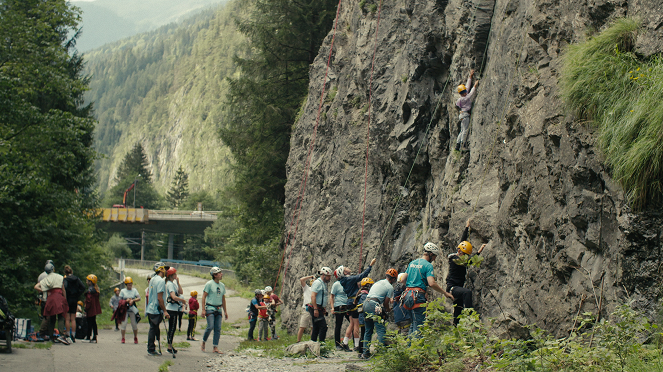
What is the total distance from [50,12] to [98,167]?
183213 mm

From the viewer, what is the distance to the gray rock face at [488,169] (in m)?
6.01

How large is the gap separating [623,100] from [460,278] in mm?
3728

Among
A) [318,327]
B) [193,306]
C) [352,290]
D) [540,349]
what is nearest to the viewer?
[540,349]

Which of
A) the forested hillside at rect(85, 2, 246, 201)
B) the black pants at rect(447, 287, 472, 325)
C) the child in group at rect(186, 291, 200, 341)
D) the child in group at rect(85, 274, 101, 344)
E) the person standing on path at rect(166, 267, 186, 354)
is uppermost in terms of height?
the forested hillside at rect(85, 2, 246, 201)

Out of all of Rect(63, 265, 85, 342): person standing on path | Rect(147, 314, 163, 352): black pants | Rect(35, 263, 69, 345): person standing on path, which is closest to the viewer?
Rect(147, 314, 163, 352): black pants

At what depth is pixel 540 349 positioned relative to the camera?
5.22 metres

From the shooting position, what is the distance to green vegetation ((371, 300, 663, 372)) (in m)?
4.81

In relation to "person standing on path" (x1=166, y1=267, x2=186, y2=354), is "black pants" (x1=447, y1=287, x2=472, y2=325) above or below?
above

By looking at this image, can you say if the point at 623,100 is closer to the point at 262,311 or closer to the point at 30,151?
the point at 262,311

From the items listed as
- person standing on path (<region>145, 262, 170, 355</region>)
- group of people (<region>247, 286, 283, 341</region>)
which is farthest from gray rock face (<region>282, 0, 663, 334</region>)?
person standing on path (<region>145, 262, 170, 355</region>)

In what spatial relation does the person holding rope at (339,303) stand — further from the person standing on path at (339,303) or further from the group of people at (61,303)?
the group of people at (61,303)

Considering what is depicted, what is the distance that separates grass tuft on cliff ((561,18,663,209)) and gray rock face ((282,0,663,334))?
0.19 meters

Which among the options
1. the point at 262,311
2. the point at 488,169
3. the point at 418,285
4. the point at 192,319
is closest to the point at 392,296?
the point at 418,285

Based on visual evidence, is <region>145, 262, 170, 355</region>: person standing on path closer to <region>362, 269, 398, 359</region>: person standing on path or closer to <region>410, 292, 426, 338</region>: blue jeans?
<region>362, 269, 398, 359</region>: person standing on path
